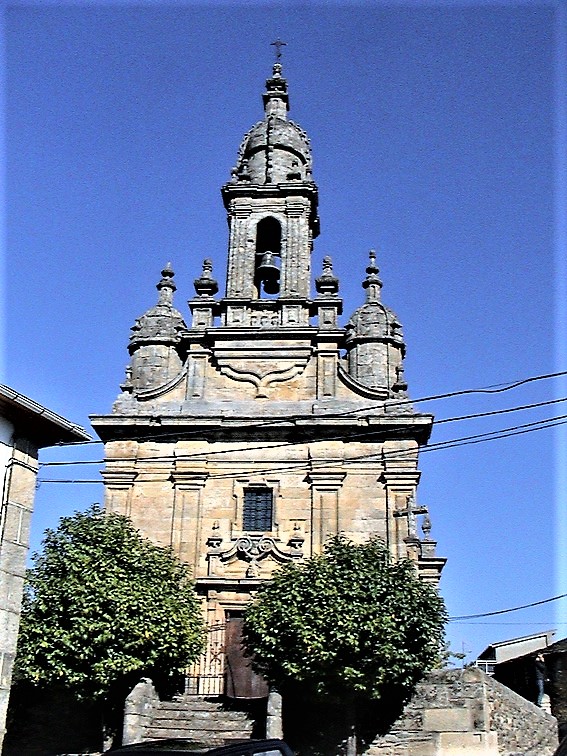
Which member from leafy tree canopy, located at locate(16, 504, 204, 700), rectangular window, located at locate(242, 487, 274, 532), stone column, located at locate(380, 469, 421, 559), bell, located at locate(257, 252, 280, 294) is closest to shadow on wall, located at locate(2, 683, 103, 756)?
leafy tree canopy, located at locate(16, 504, 204, 700)

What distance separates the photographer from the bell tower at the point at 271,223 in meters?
27.8

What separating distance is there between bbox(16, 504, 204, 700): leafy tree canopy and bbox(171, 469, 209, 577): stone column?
3159 mm

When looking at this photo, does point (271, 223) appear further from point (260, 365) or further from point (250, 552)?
point (250, 552)

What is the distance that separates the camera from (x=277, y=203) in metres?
29.5

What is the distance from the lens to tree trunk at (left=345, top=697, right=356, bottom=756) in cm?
1839

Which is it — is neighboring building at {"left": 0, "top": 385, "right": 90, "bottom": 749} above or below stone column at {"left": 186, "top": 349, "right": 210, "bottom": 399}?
below

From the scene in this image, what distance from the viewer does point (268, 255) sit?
94.2ft

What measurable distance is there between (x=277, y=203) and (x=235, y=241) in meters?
1.89

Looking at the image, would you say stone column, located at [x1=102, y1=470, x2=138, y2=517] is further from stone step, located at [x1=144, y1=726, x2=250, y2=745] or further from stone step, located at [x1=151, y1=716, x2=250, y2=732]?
stone step, located at [x1=144, y1=726, x2=250, y2=745]

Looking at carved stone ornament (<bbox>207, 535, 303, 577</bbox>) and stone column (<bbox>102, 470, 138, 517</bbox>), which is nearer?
carved stone ornament (<bbox>207, 535, 303, 577</bbox>)

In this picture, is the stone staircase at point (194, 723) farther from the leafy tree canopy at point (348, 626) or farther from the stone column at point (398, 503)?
the stone column at point (398, 503)

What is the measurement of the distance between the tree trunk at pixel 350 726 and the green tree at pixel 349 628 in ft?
0.06

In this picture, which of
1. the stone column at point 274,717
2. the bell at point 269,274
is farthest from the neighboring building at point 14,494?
the bell at point 269,274

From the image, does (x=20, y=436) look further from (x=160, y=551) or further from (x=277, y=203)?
(x=277, y=203)
